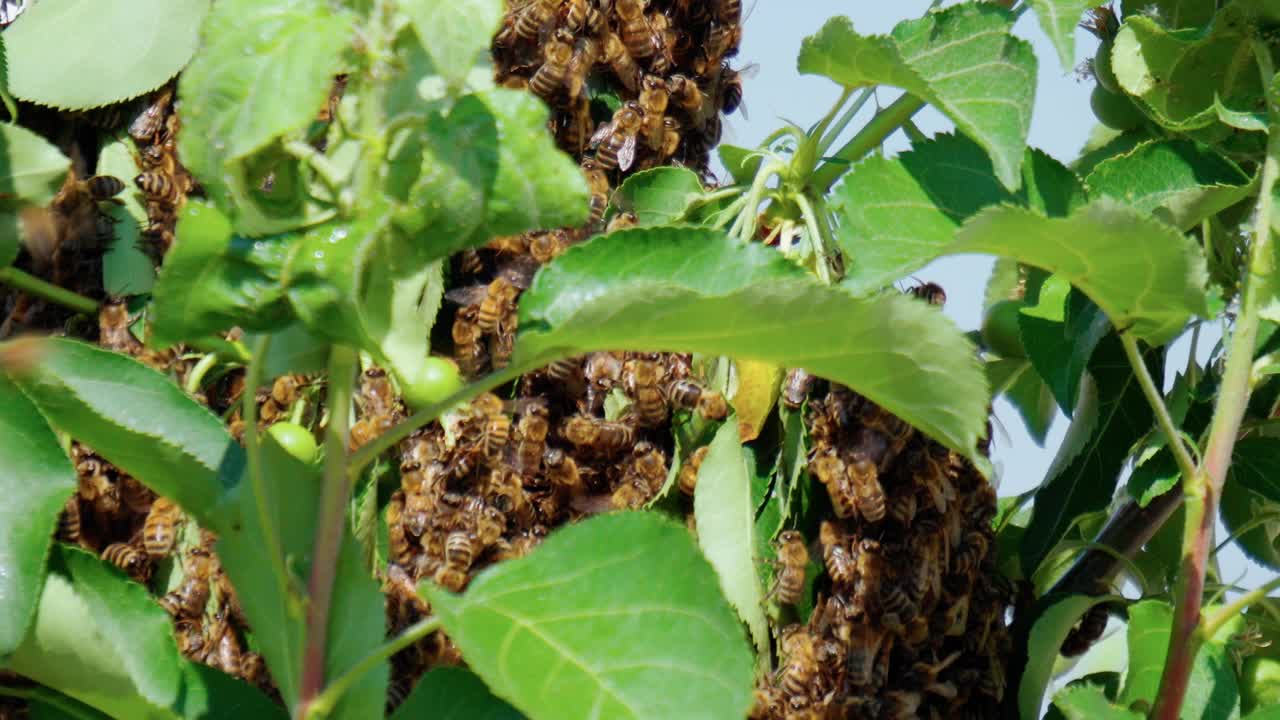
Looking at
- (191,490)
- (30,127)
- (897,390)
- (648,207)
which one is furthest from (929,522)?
(30,127)

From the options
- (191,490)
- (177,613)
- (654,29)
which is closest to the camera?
(191,490)

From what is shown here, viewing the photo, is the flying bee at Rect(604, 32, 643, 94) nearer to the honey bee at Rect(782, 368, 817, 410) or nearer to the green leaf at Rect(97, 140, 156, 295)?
the honey bee at Rect(782, 368, 817, 410)

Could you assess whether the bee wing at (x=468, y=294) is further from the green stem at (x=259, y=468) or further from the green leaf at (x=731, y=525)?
the green stem at (x=259, y=468)

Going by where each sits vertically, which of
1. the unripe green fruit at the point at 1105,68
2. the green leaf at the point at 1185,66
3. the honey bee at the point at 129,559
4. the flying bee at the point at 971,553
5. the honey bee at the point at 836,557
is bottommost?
the honey bee at the point at 129,559

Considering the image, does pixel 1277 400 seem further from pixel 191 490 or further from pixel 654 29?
pixel 191 490

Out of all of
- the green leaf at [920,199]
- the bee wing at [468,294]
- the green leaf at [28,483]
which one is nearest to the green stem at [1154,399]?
the green leaf at [920,199]

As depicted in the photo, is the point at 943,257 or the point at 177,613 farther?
the point at 177,613

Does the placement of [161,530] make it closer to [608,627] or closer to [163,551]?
[163,551]
